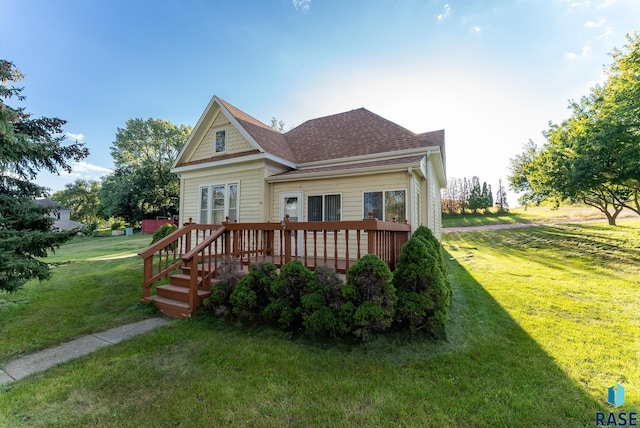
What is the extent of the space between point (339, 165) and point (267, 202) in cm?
281

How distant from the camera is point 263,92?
1470cm

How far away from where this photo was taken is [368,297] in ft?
11.7

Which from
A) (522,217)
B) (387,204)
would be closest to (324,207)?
(387,204)

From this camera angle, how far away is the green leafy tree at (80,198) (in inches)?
1834

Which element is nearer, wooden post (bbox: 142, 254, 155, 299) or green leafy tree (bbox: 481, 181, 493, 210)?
wooden post (bbox: 142, 254, 155, 299)

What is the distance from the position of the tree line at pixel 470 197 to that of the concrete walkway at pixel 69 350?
32309 mm

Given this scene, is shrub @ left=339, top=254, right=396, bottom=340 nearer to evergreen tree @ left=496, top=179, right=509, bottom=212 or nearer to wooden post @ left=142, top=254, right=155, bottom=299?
wooden post @ left=142, top=254, right=155, bottom=299

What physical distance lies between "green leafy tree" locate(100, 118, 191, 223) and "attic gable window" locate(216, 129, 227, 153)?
22.6 metres

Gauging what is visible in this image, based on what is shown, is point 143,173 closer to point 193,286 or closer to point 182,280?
point 182,280

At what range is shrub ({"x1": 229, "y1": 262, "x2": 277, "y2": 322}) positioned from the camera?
166 inches

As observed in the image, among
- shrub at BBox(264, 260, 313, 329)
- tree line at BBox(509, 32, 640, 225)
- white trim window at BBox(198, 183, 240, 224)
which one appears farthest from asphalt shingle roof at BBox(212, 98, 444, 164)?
tree line at BBox(509, 32, 640, 225)

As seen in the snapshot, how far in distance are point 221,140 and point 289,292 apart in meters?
7.90

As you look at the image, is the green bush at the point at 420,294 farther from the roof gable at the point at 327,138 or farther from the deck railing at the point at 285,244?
the roof gable at the point at 327,138

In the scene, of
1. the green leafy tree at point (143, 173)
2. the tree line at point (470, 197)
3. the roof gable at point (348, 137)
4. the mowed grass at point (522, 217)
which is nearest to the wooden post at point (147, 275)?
the roof gable at point (348, 137)
